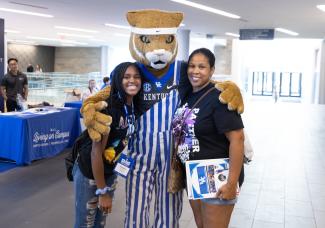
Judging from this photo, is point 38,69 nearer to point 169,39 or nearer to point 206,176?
point 169,39

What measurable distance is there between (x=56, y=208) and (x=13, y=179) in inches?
52.1

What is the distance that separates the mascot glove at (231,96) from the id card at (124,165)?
0.61 metres

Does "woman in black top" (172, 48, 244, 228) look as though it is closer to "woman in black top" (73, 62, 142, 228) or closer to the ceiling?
"woman in black top" (73, 62, 142, 228)

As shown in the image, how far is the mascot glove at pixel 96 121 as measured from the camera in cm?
199

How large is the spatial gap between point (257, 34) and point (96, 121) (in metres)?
12.5

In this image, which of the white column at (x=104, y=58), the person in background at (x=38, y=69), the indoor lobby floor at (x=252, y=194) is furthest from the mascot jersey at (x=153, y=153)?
the white column at (x=104, y=58)

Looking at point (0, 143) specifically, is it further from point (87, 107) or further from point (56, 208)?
point (87, 107)

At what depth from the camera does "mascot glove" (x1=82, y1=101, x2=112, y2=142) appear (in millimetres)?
1988

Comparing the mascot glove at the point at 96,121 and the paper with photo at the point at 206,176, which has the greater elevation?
the mascot glove at the point at 96,121

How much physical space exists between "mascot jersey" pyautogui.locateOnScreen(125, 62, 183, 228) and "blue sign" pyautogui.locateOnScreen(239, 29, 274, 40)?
12086 millimetres

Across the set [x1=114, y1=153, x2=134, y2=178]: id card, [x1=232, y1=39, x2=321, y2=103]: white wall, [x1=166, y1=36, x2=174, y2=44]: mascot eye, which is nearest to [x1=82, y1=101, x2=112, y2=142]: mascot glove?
[x1=114, y1=153, x2=134, y2=178]: id card

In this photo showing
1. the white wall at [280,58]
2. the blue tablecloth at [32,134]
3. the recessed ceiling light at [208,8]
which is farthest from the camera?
the white wall at [280,58]

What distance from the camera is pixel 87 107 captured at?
80.4 inches

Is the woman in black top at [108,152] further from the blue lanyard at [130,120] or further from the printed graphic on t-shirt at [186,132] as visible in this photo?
the printed graphic on t-shirt at [186,132]
